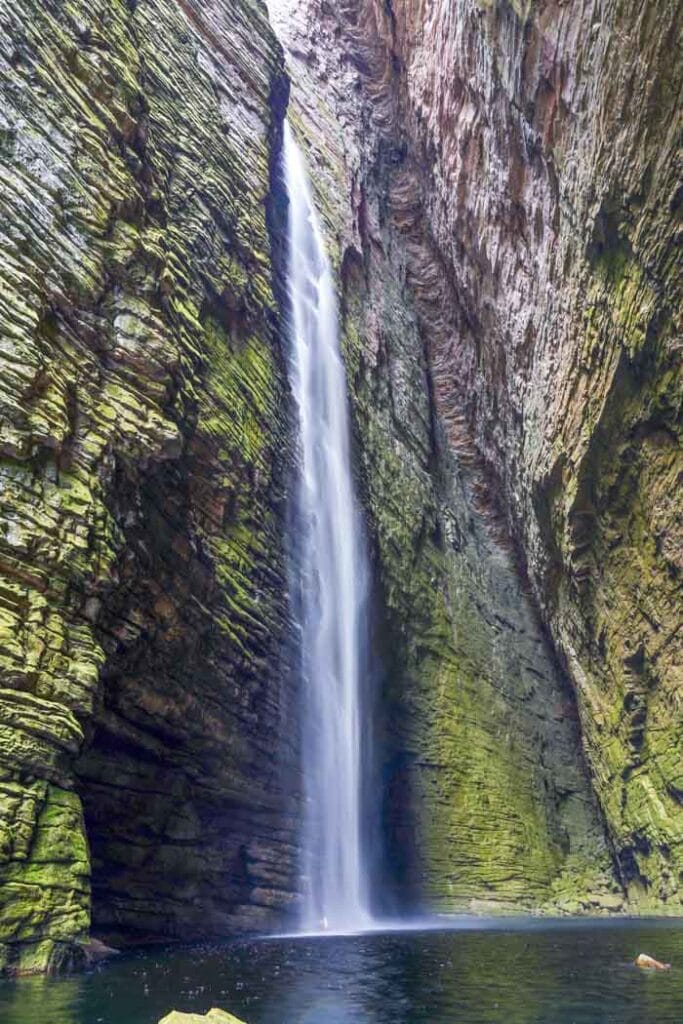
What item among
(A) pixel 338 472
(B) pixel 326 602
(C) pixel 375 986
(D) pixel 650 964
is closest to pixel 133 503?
(C) pixel 375 986

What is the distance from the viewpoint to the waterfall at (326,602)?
1855cm

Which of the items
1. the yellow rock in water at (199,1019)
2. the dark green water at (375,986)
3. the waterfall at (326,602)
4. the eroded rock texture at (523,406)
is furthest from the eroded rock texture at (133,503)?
the eroded rock texture at (523,406)

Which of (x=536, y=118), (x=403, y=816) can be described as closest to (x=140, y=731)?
(x=403, y=816)

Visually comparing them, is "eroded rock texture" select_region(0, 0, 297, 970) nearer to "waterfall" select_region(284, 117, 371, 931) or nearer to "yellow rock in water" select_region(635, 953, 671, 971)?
"waterfall" select_region(284, 117, 371, 931)

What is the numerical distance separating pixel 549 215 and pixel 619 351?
14.8 feet

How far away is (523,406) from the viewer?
971 inches

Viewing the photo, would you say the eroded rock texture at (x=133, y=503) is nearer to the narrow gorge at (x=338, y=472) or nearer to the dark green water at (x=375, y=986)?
the narrow gorge at (x=338, y=472)

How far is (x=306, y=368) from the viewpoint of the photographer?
72.6 ft

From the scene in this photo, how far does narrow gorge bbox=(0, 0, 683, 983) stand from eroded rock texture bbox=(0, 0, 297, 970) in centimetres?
6

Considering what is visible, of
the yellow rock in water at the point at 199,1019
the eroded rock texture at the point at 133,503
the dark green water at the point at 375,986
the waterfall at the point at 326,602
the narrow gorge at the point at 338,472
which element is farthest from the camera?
the waterfall at the point at 326,602

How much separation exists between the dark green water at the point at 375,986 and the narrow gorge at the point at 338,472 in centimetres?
148

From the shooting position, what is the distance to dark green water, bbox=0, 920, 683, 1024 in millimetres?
7020

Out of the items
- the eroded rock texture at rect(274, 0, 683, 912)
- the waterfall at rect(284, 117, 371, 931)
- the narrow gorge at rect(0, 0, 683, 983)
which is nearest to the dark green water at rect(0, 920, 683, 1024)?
the narrow gorge at rect(0, 0, 683, 983)

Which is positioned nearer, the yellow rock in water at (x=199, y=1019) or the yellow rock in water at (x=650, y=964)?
the yellow rock in water at (x=199, y=1019)
